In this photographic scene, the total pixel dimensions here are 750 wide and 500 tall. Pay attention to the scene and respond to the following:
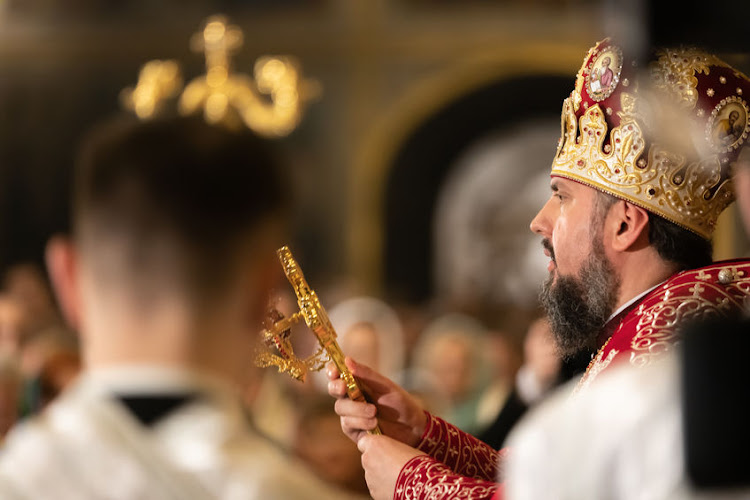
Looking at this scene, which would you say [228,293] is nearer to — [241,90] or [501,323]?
[241,90]

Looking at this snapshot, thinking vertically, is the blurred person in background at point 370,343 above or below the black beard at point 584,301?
below

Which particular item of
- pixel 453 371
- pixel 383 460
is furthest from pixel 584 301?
pixel 453 371

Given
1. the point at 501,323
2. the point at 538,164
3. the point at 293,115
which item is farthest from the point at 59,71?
the point at 293,115

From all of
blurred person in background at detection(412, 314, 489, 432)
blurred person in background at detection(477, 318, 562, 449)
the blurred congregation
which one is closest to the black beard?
blurred person in background at detection(477, 318, 562, 449)

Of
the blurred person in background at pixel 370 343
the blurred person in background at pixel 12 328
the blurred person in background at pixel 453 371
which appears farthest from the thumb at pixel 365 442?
the blurred person in background at pixel 12 328

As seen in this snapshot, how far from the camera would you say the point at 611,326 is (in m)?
2.43

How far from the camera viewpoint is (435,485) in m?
2.21

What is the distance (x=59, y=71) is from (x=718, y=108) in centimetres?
1335

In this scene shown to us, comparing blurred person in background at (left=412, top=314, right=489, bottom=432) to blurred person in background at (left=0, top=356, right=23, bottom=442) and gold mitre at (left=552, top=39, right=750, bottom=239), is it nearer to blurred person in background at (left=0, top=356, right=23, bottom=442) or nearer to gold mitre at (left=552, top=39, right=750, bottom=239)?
blurred person in background at (left=0, top=356, right=23, bottom=442)

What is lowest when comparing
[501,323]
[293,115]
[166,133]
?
[501,323]

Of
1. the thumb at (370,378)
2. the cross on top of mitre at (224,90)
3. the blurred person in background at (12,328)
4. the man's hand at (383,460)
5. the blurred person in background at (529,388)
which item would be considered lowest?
the blurred person in background at (529,388)

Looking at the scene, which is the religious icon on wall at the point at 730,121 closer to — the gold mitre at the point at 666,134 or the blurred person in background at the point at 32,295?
the gold mitre at the point at 666,134

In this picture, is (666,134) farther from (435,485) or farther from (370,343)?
(370,343)

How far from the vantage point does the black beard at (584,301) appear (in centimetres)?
239
